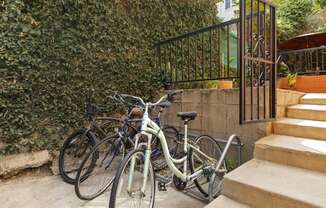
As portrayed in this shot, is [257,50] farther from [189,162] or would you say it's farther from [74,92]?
[74,92]

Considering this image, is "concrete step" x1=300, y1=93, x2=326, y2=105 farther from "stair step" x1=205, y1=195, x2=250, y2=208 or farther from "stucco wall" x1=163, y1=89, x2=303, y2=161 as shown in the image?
"stair step" x1=205, y1=195, x2=250, y2=208

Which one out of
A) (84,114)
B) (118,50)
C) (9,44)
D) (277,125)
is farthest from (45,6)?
(277,125)

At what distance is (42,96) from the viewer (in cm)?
354

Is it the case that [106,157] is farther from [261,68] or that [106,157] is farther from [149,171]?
[261,68]

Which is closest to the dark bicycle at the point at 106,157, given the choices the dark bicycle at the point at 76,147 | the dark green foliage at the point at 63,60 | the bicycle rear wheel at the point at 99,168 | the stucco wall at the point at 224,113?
the bicycle rear wheel at the point at 99,168

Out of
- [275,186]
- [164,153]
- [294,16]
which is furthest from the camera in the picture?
[294,16]

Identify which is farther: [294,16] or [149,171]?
[294,16]

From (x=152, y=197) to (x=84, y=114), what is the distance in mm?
2073

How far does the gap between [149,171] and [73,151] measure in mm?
1670

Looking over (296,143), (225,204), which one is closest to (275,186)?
(225,204)

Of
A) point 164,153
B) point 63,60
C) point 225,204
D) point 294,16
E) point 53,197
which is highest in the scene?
point 294,16

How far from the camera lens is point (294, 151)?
229 centimetres

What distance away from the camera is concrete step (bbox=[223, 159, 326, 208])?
180 cm

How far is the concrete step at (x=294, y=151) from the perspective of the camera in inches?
85.0
